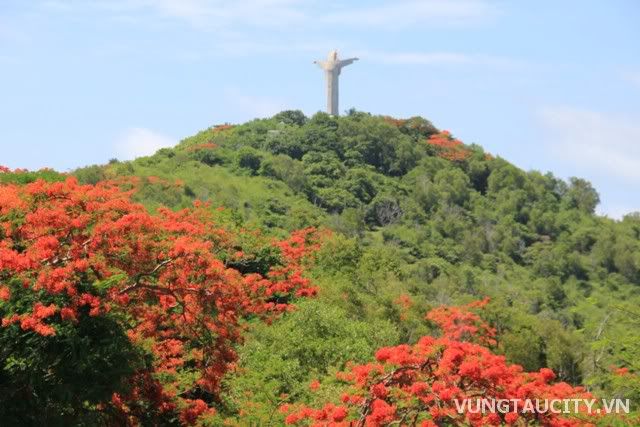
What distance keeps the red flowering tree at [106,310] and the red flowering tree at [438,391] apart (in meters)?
4.53

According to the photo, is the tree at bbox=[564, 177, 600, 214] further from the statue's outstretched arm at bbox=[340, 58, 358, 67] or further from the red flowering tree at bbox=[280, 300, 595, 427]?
the red flowering tree at bbox=[280, 300, 595, 427]

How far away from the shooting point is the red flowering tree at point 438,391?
68.2ft

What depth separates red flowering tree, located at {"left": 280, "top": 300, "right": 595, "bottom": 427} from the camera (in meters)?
20.8

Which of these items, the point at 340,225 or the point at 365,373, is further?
the point at 340,225

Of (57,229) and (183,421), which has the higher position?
(57,229)

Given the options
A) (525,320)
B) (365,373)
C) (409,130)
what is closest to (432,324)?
(525,320)

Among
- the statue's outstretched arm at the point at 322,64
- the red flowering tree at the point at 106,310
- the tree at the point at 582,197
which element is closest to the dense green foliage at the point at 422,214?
the tree at the point at 582,197

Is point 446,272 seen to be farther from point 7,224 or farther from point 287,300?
point 7,224

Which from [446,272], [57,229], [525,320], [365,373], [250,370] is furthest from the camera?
[446,272]

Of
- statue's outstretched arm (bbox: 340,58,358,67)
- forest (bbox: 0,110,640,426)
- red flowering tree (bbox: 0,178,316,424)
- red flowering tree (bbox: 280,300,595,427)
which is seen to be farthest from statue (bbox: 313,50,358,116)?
A: red flowering tree (bbox: 280,300,595,427)

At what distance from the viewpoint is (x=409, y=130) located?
11694 cm

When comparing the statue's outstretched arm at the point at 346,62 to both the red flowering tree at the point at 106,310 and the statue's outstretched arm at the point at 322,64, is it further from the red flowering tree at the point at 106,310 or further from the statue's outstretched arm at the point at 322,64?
the red flowering tree at the point at 106,310

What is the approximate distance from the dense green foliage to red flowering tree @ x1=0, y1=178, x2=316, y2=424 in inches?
773

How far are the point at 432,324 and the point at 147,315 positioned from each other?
23.7 m
